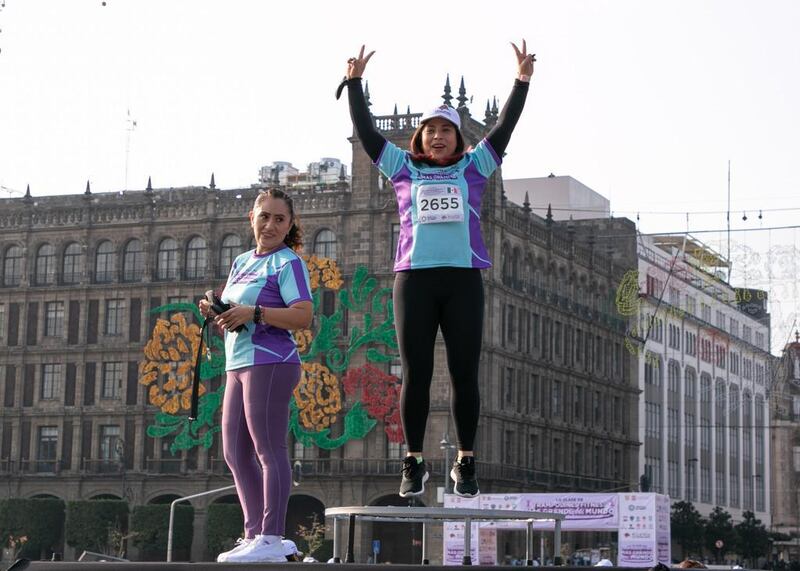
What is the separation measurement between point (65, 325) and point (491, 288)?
17524 millimetres

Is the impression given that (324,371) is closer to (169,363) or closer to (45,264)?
(169,363)

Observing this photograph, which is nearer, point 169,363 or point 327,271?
point 327,271

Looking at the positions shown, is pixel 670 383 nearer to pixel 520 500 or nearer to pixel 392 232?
pixel 392 232

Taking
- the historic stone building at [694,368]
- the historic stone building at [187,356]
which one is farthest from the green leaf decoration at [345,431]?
the historic stone building at [694,368]

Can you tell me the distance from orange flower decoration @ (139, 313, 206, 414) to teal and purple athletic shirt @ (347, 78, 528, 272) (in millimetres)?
55051

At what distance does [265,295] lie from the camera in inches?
314

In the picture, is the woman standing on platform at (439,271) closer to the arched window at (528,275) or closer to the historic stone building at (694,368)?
the arched window at (528,275)

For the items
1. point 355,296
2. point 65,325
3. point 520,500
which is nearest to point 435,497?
point 355,296

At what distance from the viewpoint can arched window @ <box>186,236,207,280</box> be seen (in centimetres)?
6456

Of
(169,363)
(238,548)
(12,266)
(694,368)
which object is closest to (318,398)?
(169,363)

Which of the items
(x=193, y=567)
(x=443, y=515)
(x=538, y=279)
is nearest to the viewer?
(x=193, y=567)

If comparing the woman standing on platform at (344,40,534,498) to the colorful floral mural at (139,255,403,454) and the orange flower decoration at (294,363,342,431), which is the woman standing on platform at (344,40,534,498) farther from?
the orange flower decoration at (294,363,342,431)

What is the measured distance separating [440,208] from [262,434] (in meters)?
1.39

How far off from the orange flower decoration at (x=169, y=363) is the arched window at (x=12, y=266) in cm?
772
